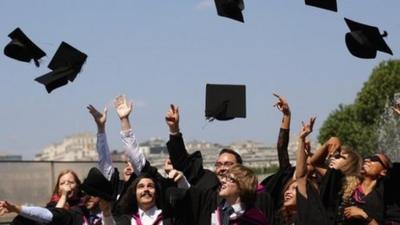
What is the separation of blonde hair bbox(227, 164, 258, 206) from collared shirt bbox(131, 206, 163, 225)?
81cm

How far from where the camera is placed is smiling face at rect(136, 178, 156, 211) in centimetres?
718

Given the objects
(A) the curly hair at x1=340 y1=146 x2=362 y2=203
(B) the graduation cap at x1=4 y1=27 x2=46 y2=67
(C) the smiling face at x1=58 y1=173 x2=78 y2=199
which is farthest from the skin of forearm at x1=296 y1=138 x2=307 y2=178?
(B) the graduation cap at x1=4 y1=27 x2=46 y2=67

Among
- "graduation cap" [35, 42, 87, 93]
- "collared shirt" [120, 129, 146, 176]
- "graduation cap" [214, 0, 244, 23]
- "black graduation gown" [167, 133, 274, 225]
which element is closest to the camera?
"black graduation gown" [167, 133, 274, 225]

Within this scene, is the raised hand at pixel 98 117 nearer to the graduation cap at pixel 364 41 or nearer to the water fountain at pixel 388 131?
the graduation cap at pixel 364 41

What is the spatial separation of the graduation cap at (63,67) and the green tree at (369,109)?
1369 inches

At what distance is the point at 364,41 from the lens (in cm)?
822

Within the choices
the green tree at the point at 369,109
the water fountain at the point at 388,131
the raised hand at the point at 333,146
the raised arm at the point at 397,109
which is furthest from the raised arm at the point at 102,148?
the green tree at the point at 369,109

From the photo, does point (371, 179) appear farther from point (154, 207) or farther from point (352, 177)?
point (154, 207)

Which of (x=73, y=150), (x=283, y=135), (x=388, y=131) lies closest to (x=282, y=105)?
(x=283, y=135)

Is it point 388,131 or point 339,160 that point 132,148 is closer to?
point 339,160

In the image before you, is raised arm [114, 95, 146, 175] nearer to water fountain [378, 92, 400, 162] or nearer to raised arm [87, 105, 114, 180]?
raised arm [87, 105, 114, 180]

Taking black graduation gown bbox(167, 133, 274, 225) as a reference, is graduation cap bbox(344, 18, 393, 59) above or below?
above

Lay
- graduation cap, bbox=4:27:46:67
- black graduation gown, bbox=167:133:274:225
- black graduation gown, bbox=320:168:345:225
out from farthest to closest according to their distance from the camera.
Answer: graduation cap, bbox=4:27:46:67 < black graduation gown, bbox=167:133:274:225 < black graduation gown, bbox=320:168:345:225

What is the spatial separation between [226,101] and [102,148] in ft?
4.60
